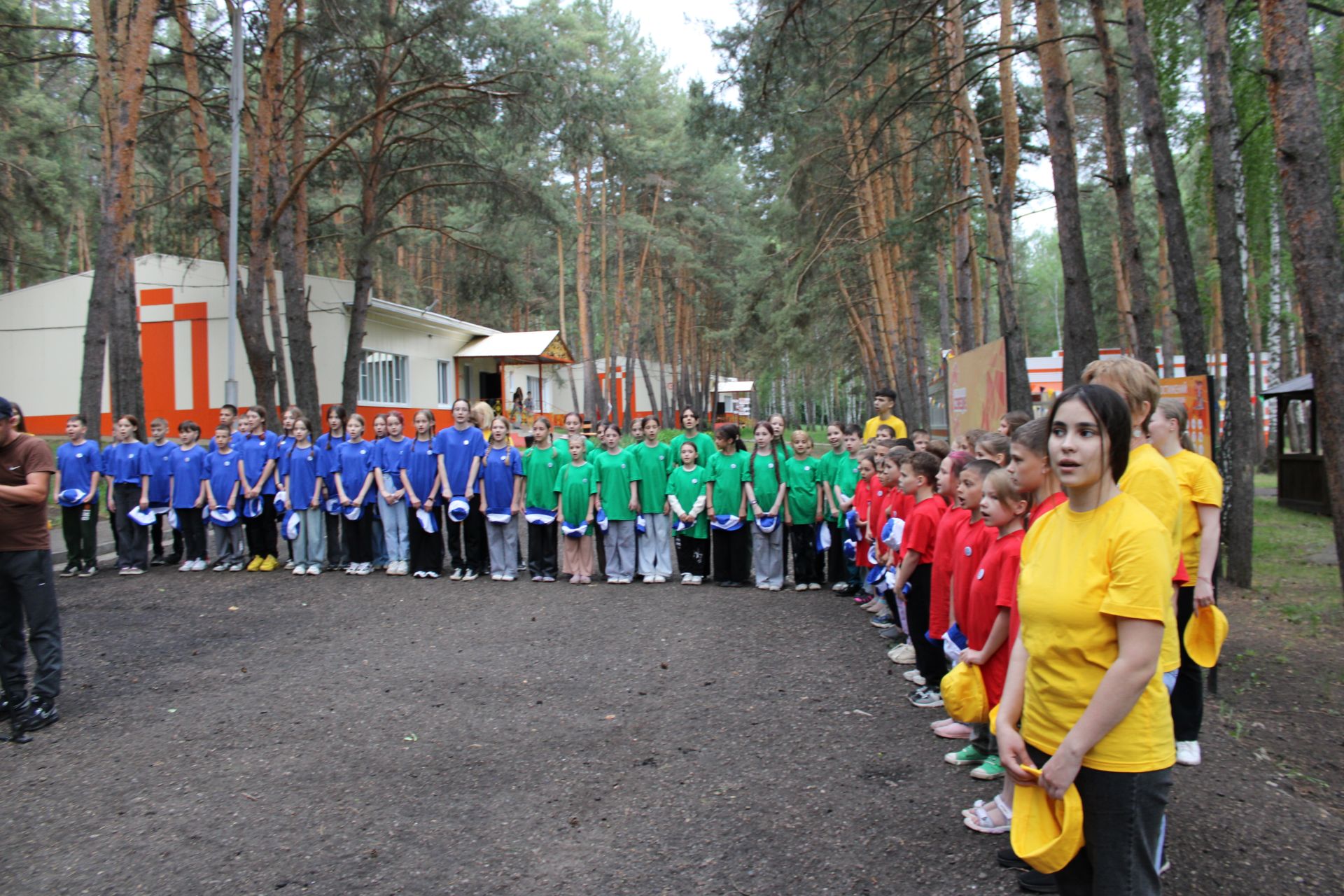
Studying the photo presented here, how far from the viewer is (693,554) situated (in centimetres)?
1085

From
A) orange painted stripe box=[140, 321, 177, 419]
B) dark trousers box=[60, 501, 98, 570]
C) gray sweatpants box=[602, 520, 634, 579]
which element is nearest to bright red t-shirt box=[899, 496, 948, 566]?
gray sweatpants box=[602, 520, 634, 579]

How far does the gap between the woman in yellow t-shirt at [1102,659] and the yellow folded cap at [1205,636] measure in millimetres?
2313

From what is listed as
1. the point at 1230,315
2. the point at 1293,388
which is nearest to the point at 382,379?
the point at 1293,388

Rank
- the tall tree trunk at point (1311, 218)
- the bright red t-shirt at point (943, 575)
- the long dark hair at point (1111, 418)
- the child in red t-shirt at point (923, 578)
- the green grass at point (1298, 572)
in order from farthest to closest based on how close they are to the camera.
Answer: the green grass at point (1298, 572) < the child in red t-shirt at point (923, 578) < the tall tree trunk at point (1311, 218) < the bright red t-shirt at point (943, 575) < the long dark hair at point (1111, 418)

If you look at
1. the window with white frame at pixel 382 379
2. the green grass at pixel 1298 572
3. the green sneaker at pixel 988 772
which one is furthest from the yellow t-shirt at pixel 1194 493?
the window with white frame at pixel 382 379

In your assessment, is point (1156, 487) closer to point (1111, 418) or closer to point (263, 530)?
point (1111, 418)

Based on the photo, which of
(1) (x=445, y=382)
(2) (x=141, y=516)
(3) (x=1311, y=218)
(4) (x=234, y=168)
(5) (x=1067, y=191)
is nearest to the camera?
(3) (x=1311, y=218)

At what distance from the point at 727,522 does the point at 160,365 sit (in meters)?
23.8

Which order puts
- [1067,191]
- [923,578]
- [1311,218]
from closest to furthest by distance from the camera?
1. [1311,218]
2. [923,578]
3. [1067,191]

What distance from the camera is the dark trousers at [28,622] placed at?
18.5ft

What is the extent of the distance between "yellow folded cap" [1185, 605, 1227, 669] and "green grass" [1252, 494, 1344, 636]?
4.68 m

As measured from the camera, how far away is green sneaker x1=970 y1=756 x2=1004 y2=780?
4625 millimetres

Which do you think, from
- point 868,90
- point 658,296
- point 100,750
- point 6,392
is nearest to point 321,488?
point 100,750

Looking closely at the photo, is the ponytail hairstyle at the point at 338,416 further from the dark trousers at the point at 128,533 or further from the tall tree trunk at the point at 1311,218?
the tall tree trunk at the point at 1311,218
